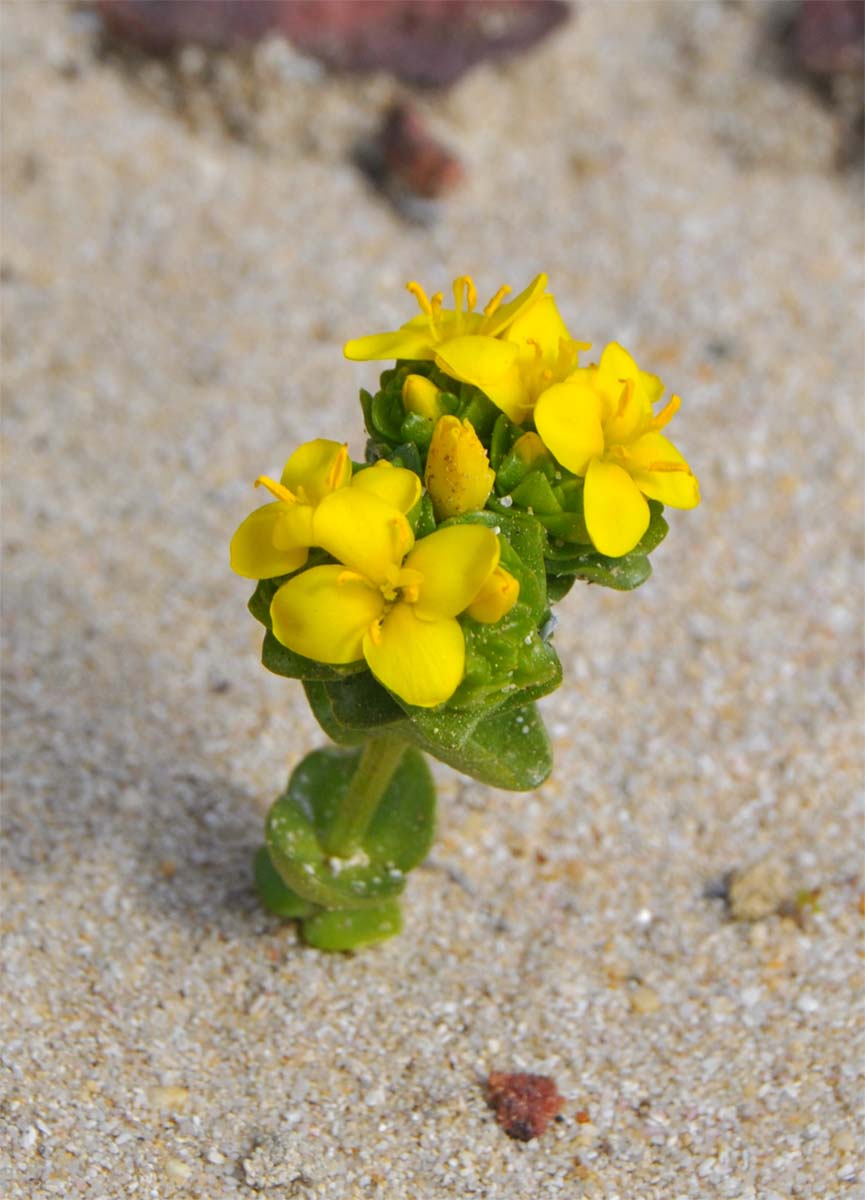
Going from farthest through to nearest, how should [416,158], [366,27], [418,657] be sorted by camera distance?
1. [366,27]
2. [416,158]
3. [418,657]

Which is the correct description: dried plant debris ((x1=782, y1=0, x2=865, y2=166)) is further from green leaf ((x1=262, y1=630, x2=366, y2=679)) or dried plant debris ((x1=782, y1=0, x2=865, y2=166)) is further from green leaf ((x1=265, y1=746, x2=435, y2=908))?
green leaf ((x1=262, y1=630, x2=366, y2=679))

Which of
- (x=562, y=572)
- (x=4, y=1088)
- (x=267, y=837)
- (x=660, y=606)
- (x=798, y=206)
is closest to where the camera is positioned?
(x=562, y=572)

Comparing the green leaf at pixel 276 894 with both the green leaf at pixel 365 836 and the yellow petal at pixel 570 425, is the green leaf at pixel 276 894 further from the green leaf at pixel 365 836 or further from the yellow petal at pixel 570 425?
the yellow petal at pixel 570 425

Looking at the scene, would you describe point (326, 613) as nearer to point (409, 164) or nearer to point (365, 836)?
point (365, 836)

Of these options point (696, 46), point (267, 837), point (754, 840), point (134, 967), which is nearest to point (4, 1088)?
point (134, 967)

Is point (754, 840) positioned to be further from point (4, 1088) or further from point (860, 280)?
point (860, 280)

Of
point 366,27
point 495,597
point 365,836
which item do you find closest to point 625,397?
point 495,597

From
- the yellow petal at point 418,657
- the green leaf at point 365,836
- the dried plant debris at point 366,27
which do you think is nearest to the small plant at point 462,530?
the yellow petal at point 418,657
